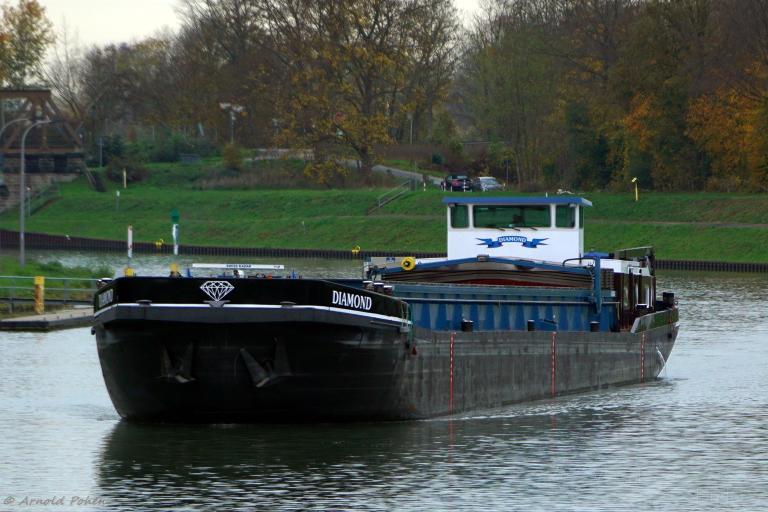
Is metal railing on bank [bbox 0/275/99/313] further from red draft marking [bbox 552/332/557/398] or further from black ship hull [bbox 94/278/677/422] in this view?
black ship hull [bbox 94/278/677/422]

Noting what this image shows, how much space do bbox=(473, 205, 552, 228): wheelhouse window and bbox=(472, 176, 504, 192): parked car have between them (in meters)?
70.6

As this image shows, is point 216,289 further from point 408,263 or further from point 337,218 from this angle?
point 337,218

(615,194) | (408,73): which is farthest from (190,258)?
(408,73)

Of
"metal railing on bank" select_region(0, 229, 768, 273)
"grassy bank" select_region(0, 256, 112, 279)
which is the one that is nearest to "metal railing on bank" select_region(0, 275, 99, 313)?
"grassy bank" select_region(0, 256, 112, 279)

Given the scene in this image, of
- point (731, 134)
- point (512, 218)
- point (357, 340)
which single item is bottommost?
point (357, 340)

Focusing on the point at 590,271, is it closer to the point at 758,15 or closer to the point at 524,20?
the point at 758,15

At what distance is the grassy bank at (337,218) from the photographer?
83938mm

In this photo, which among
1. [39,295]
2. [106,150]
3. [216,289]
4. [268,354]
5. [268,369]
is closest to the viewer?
[216,289]

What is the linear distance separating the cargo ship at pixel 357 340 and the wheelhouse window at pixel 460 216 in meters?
1.22

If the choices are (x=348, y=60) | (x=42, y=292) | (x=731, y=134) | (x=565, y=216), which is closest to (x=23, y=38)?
(x=348, y=60)

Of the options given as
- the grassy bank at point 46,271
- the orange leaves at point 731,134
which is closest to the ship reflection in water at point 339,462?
the grassy bank at point 46,271

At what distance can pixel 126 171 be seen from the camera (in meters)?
120

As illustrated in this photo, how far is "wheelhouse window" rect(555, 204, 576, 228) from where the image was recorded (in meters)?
34.8

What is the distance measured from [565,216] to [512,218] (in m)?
1.21
